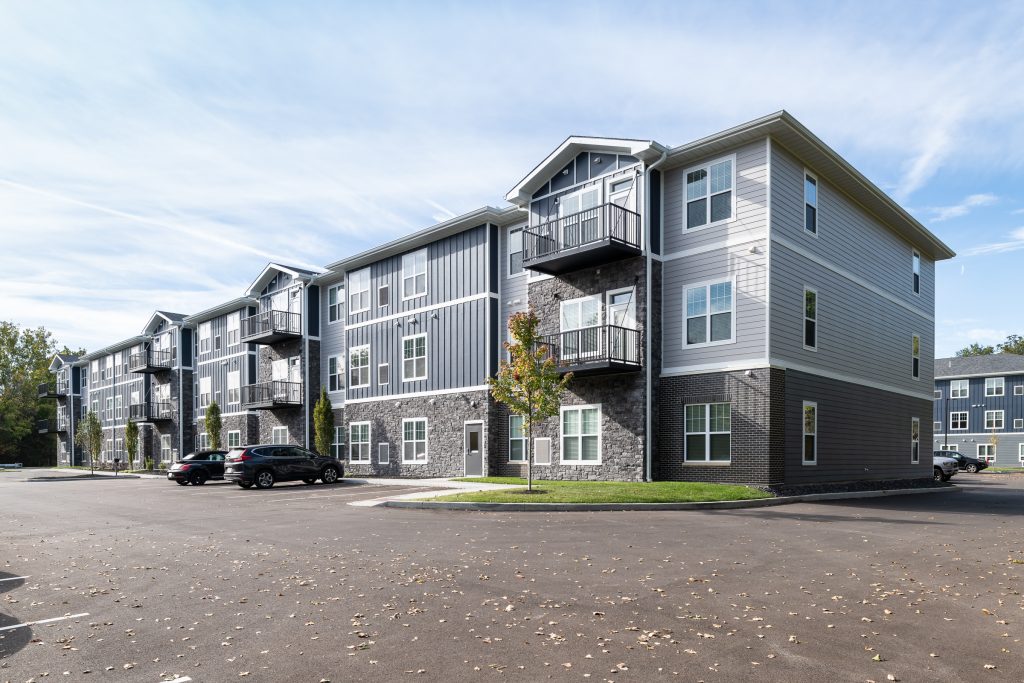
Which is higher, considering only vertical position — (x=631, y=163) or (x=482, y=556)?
(x=631, y=163)

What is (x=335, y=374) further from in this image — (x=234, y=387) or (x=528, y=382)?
(x=528, y=382)

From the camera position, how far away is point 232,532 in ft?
41.3

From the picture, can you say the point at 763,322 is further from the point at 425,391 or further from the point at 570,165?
the point at 425,391

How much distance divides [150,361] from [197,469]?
2671cm

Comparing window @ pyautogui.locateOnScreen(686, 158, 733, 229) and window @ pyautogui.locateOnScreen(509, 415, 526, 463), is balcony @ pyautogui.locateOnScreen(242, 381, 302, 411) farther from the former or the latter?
window @ pyautogui.locateOnScreen(686, 158, 733, 229)

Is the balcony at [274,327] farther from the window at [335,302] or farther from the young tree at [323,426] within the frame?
the young tree at [323,426]

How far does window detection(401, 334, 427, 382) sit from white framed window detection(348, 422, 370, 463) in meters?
3.61

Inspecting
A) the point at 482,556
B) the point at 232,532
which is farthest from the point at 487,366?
the point at 482,556

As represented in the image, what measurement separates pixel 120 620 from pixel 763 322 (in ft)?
53.8

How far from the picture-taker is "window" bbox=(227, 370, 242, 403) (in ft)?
138

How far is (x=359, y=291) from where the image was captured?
33.0 m

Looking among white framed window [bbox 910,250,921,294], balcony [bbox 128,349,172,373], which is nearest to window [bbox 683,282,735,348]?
white framed window [bbox 910,250,921,294]

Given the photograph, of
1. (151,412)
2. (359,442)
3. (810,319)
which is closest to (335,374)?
(359,442)

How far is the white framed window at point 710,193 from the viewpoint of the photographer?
66.2ft
